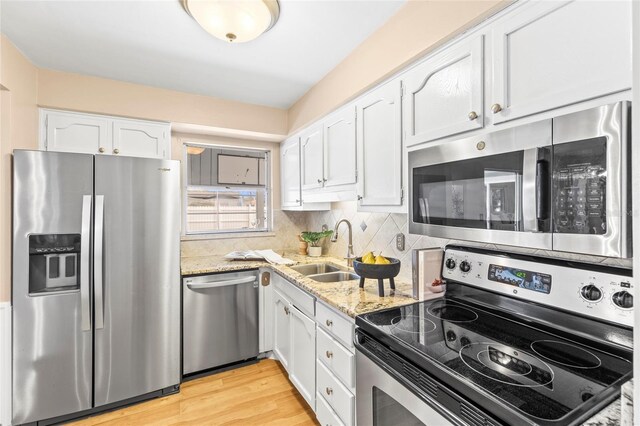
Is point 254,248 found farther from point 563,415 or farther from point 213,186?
point 563,415

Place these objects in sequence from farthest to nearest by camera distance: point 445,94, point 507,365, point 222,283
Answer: point 222,283, point 445,94, point 507,365

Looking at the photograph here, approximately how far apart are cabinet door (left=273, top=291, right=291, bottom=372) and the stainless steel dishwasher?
0.55 ft

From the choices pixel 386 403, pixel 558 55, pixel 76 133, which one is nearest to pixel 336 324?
pixel 386 403

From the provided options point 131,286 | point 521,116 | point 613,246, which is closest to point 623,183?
point 613,246

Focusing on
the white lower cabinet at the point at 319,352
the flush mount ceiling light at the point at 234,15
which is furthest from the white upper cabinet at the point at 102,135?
the white lower cabinet at the point at 319,352

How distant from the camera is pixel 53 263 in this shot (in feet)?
6.25

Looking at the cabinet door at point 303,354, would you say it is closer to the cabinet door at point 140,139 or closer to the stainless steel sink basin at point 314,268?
the stainless steel sink basin at point 314,268

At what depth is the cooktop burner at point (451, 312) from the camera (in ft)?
4.25

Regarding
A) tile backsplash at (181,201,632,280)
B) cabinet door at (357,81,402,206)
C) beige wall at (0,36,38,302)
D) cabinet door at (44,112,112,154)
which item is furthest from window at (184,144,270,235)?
cabinet door at (357,81,402,206)

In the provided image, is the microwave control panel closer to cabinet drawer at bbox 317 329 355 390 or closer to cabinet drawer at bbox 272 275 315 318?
cabinet drawer at bbox 317 329 355 390

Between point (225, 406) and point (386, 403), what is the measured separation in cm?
140

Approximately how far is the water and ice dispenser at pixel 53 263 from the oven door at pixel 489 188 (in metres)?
2.14

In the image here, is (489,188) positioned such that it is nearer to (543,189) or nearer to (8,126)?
(543,189)

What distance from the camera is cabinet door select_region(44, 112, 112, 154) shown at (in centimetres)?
222
